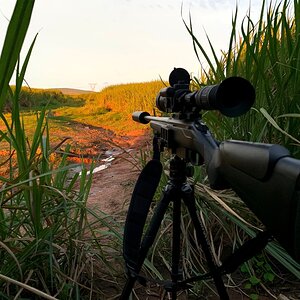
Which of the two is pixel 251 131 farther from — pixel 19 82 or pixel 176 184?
pixel 19 82

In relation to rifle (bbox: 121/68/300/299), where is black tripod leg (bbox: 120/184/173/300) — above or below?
below

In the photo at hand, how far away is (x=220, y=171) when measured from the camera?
0.61m

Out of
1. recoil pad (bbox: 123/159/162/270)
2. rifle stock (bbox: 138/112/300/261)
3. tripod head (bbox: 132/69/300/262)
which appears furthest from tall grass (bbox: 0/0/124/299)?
rifle stock (bbox: 138/112/300/261)

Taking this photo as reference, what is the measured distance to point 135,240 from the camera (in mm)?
1267

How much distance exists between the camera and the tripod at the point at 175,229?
110cm

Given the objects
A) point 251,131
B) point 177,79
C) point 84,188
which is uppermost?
point 177,79

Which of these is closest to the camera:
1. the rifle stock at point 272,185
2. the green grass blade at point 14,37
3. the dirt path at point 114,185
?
the rifle stock at point 272,185

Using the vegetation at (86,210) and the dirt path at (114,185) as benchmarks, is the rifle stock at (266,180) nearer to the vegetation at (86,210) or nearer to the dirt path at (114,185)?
the vegetation at (86,210)

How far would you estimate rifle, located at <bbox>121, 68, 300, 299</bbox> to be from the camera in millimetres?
426

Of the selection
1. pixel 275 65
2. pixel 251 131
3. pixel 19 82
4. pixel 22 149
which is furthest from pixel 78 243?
pixel 275 65

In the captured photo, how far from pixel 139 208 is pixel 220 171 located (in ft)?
2.46

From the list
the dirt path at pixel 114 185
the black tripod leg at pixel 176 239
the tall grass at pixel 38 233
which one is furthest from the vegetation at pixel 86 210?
the dirt path at pixel 114 185

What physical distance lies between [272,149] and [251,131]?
4.06 feet

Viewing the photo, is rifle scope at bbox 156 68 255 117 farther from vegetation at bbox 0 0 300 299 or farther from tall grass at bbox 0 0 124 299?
tall grass at bbox 0 0 124 299
